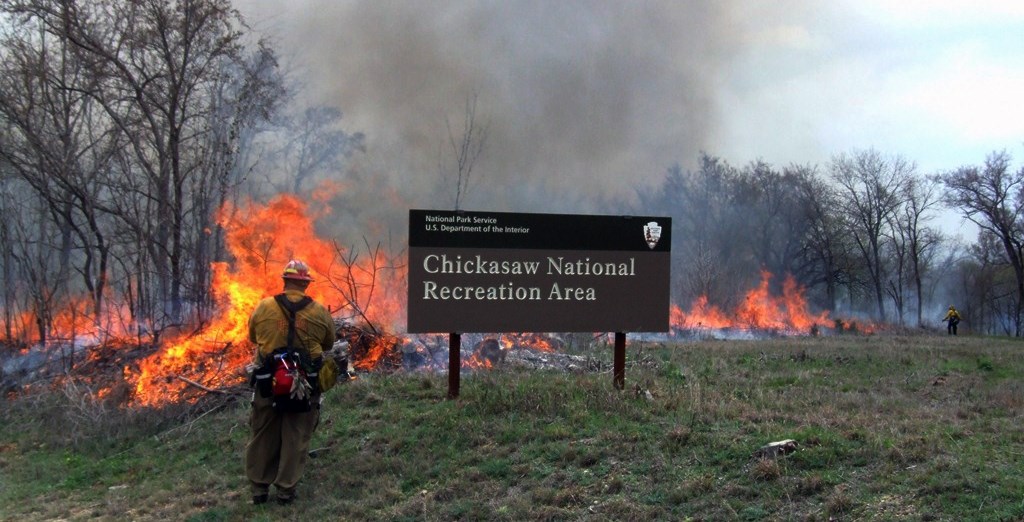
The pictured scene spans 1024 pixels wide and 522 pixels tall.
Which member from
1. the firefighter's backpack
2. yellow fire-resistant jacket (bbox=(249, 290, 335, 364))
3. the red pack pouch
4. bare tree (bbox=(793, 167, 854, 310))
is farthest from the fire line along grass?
bare tree (bbox=(793, 167, 854, 310))

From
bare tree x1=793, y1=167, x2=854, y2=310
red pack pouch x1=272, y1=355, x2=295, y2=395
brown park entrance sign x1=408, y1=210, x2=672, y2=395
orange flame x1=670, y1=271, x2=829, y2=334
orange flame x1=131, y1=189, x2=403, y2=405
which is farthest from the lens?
bare tree x1=793, y1=167, x2=854, y2=310

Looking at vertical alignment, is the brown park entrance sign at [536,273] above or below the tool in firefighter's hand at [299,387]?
above

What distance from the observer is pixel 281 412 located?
5777mm

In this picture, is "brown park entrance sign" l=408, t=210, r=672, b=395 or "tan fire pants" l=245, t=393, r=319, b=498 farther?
"brown park entrance sign" l=408, t=210, r=672, b=395

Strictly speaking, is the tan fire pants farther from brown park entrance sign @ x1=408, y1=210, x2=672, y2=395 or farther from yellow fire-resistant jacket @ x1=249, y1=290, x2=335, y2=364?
brown park entrance sign @ x1=408, y1=210, x2=672, y2=395

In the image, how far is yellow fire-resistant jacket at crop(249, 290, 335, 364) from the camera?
5711mm

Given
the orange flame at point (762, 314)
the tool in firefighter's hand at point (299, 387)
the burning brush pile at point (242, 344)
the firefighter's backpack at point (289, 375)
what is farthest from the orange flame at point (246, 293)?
the orange flame at point (762, 314)

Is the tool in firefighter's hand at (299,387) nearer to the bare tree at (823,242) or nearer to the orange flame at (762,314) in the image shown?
the orange flame at (762,314)

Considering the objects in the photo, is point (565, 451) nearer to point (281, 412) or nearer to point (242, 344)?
point (281, 412)

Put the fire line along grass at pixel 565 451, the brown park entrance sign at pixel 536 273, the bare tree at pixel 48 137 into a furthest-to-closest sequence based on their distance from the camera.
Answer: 1. the bare tree at pixel 48 137
2. the brown park entrance sign at pixel 536 273
3. the fire line along grass at pixel 565 451

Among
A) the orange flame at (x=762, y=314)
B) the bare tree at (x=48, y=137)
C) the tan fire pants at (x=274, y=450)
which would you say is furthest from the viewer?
the orange flame at (x=762, y=314)

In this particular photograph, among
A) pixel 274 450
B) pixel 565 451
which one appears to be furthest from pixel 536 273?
pixel 274 450

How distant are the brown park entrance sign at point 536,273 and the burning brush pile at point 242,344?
1.97 meters

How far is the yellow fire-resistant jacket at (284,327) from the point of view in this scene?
571 centimetres
